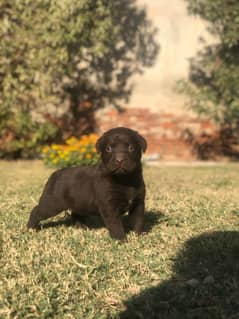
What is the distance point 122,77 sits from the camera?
565 inches

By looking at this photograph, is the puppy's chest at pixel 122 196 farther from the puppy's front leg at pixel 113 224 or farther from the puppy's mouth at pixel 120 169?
the puppy's mouth at pixel 120 169

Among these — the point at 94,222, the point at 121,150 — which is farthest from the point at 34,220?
the point at 121,150

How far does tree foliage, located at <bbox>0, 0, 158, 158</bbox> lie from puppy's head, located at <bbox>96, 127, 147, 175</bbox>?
8.54m

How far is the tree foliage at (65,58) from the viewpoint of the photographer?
42.2ft

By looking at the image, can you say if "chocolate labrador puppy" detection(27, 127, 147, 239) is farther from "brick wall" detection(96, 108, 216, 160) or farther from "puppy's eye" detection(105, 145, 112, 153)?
"brick wall" detection(96, 108, 216, 160)

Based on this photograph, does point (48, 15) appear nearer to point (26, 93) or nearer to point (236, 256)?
point (26, 93)

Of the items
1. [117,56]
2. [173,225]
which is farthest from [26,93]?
[173,225]

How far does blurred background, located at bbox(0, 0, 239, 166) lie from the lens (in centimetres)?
1305

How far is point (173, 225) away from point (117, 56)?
9680 millimetres

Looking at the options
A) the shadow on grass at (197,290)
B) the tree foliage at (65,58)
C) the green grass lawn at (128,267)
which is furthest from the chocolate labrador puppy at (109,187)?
the tree foliage at (65,58)

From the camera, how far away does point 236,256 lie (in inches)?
164

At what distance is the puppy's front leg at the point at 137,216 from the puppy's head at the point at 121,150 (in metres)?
0.40

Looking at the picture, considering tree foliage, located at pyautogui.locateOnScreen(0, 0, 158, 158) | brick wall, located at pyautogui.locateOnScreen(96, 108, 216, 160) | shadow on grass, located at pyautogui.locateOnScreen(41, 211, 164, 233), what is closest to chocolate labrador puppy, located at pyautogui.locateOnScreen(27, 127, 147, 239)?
shadow on grass, located at pyautogui.locateOnScreen(41, 211, 164, 233)

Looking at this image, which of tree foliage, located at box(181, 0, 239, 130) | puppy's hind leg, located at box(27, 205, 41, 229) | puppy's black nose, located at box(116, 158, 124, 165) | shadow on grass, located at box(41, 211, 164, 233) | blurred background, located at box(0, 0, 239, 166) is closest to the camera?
puppy's black nose, located at box(116, 158, 124, 165)
